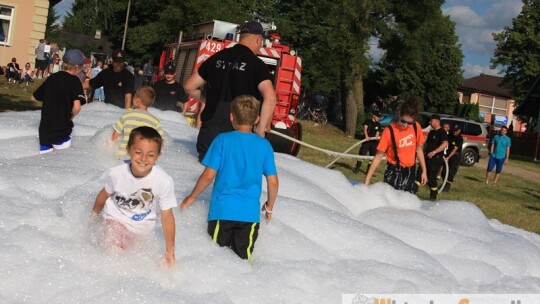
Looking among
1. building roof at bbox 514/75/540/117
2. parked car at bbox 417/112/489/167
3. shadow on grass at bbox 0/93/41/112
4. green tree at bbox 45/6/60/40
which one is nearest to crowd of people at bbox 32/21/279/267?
shadow on grass at bbox 0/93/41/112

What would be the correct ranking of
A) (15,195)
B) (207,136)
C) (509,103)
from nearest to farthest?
(15,195)
(207,136)
(509,103)

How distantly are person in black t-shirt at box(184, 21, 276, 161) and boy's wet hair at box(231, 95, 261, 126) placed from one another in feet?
4.68

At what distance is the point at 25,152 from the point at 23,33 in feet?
74.7

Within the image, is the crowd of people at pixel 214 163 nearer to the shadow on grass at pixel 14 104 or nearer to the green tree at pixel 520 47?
the shadow on grass at pixel 14 104

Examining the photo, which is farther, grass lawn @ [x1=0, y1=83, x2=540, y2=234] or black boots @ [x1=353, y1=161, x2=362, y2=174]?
black boots @ [x1=353, y1=161, x2=362, y2=174]

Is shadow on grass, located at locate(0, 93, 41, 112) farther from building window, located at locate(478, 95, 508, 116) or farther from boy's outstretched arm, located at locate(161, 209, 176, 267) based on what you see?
building window, located at locate(478, 95, 508, 116)

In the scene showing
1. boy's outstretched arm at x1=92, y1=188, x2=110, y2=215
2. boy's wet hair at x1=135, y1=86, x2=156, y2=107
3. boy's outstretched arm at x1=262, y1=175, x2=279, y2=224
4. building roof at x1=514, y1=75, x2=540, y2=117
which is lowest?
boy's outstretched arm at x1=92, y1=188, x2=110, y2=215

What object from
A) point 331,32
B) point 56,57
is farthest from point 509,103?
point 56,57

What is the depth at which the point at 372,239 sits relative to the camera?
707 centimetres

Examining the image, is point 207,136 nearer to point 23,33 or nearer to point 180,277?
point 180,277

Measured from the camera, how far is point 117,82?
10750mm

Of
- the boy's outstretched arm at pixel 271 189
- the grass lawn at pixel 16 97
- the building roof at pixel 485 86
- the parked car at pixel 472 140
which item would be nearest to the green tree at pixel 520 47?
the parked car at pixel 472 140

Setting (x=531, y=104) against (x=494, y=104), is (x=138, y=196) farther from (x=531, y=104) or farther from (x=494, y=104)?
(x=494, y=104)

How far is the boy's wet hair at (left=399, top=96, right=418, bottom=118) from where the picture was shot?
9477 mm
